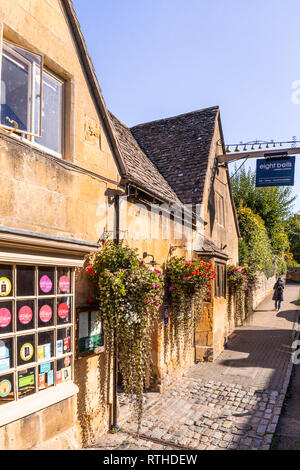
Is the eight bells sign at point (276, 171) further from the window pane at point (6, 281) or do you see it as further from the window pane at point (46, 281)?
the window pane at point (6, 281)

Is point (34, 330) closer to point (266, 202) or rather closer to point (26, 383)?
point (26, 383)

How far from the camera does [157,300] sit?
583 cm

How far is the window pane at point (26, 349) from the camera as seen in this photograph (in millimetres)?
4312

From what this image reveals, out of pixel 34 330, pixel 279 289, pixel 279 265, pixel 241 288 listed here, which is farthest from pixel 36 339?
pixel 279 265

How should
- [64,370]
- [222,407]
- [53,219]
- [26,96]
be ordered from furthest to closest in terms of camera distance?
[222,407]
[64,370]
[53,219]
[26,96]

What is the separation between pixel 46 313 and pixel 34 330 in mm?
309

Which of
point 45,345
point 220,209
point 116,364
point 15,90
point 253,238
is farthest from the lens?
point 253,238

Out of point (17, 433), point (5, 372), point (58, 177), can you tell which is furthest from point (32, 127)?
point (17, 433)

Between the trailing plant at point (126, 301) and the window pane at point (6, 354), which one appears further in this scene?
the trailing plant at point (126, 301)

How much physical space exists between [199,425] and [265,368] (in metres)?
4.25

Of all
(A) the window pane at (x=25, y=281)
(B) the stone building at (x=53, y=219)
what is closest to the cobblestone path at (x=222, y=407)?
(B) the stone building at (x=53, y=219)

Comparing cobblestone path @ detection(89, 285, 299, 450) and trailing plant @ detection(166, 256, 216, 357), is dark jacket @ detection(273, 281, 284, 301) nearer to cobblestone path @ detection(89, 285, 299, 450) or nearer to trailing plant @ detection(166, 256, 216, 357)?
cobblestone path @ detection(89, 285, 299, 450)

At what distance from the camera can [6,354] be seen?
4.12 metres

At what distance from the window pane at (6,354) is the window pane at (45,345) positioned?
498mm
